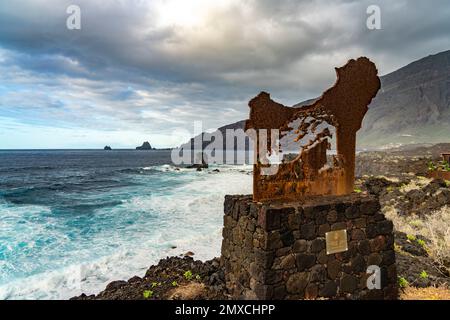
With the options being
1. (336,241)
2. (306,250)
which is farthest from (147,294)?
(336,241)

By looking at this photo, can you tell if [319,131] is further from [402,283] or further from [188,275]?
[188,275]

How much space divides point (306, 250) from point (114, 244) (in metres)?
10.8

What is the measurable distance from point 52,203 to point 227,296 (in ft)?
77.9

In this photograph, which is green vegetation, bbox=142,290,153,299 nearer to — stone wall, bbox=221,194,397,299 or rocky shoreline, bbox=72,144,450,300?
rocky shoreline, bbox=72,144,450,300

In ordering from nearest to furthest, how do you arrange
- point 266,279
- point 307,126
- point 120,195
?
point 266,279
point 307,126
point 120,195

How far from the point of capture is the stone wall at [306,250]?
5.44 metres

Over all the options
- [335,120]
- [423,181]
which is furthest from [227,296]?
[423,181]

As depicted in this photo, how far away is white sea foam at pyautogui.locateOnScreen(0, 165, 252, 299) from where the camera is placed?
10289 mm

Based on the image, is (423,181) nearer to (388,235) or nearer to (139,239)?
(388,235)

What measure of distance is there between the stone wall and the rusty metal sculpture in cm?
42

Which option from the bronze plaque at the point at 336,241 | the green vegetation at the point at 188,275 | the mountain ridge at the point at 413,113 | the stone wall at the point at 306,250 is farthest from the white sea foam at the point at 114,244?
the mountain ridge at the point at 413,113

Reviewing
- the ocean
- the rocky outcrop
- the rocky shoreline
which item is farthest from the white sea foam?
the rocky shoreline

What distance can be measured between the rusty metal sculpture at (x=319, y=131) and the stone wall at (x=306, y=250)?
42 cm

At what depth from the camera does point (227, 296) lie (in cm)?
664
